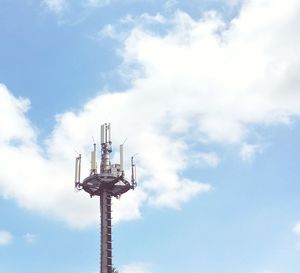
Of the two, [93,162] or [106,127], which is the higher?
[106,127]

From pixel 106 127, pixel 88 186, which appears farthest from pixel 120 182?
pixel 106 127

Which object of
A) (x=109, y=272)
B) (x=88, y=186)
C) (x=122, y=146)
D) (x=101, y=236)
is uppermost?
(x=122, y=146)

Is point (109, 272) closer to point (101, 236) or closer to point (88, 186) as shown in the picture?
point (101, 236)

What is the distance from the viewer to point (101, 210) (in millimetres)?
82438

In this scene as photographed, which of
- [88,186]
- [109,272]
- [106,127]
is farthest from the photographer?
[106,127]

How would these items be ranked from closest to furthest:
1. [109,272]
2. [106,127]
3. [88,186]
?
[109,272], [88,186], [106,127]

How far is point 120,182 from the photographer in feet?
277

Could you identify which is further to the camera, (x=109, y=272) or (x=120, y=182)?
(x=120, y=182)

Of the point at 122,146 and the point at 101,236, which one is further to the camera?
the point at 122,146

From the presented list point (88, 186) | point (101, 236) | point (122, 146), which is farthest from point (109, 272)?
point (122, 146)

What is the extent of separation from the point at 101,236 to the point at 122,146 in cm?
1413

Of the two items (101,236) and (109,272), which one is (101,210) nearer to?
(101,236)

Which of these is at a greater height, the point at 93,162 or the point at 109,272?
the point at 93,162

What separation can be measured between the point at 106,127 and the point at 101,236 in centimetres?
1801
